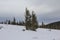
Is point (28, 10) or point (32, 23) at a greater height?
point (28, 10)

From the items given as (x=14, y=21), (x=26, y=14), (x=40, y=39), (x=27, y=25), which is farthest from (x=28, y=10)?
(x=14, y=21)

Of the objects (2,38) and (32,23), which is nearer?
(2,38)

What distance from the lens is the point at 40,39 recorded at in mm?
14492

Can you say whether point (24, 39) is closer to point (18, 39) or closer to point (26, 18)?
point (18, 39)

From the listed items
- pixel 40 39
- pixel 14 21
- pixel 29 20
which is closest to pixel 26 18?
pixel 29 20

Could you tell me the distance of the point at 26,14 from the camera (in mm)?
31672

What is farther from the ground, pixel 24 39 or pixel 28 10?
pixel 28 10

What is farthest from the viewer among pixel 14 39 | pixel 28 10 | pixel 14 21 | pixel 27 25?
pixel 14 21

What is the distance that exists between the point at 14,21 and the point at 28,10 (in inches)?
1167

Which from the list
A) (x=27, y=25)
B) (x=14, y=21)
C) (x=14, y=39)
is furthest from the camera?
(x=14, y=21)

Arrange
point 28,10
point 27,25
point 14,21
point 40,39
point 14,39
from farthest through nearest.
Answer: point 14,21 → point 28,10 → point 27,25 → point 40,39 → point 14,39

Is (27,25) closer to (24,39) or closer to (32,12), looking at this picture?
(32,12)

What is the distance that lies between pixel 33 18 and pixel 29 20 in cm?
184

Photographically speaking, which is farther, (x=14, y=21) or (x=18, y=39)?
(x=14, y=21)
